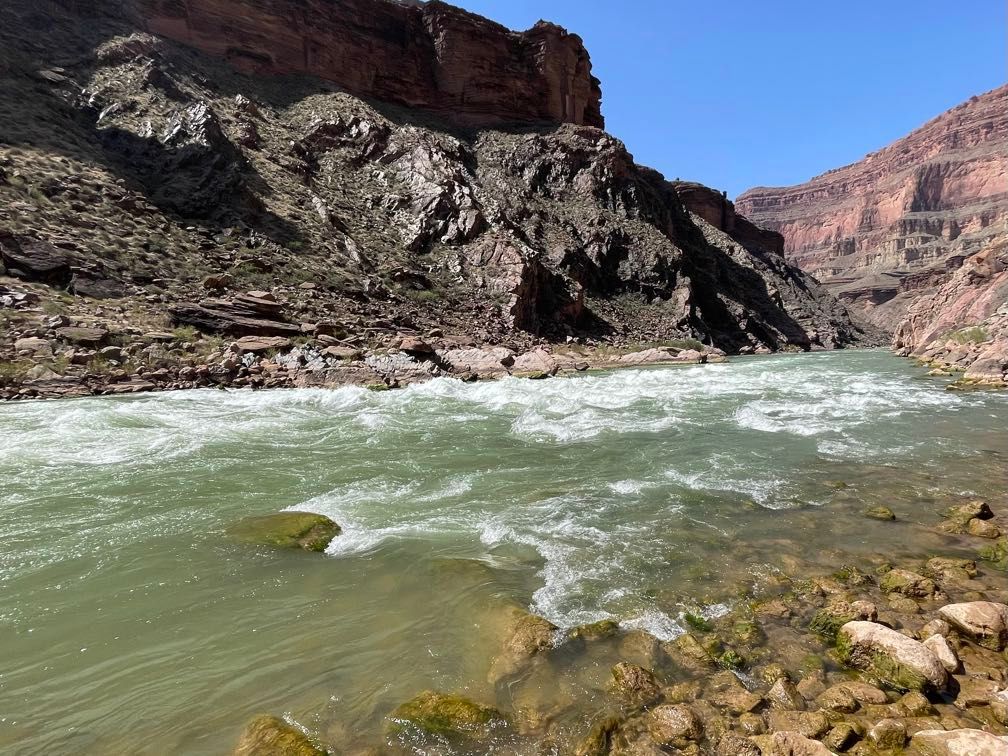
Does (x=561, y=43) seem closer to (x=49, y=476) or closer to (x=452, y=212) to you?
(x=452, y=212)

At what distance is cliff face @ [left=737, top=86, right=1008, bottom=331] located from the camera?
104m

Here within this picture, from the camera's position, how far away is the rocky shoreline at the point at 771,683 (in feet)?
7.91

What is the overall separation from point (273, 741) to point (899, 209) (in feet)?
590

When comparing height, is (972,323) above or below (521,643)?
above

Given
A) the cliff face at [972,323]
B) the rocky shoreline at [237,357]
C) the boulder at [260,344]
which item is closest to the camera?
the rocky shoreline at [237,357]

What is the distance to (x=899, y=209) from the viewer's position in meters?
137

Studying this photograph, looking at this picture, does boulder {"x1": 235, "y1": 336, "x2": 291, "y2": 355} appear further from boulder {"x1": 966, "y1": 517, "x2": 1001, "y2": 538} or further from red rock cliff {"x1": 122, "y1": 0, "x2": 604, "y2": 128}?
red rock cliff {"x1": 122, "y1": 0, "x2": 604, "y2": 128}

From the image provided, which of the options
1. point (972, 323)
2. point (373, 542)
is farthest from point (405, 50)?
point (373, 542)

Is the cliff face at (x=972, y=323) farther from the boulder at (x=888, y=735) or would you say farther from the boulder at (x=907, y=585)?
the boulder at (x=888, y=735)

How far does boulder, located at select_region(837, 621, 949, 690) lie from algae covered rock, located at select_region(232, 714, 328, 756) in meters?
3.02

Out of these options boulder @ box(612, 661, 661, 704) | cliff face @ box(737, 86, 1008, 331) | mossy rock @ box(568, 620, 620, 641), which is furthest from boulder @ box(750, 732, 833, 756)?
cliff face @ box(737, 86, 1008, 331)

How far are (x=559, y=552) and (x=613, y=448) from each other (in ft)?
13.2

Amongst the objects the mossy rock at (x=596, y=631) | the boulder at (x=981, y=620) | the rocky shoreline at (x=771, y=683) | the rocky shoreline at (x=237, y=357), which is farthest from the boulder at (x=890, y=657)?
the rocky shoreline at (x=237, y=357)

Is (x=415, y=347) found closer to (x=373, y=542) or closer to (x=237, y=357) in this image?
(x=237, y=357)
